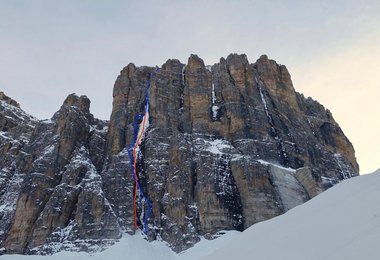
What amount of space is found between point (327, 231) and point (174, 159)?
45578 mm

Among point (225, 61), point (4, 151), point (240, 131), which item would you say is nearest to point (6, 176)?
point (4, 151)

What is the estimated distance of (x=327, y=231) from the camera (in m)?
15.1

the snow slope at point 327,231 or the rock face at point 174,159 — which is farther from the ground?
the rock face at point 174,159

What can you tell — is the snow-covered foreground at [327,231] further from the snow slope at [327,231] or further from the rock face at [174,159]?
the rock face at [174,159]

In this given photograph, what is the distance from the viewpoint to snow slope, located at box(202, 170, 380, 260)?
42.3 feet

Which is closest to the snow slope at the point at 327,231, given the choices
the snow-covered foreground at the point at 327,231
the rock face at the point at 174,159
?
the snow-covered foreground at the point at 327,231

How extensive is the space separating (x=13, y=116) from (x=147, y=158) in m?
34.7

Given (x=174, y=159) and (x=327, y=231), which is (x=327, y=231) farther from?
(x=174, y=159)

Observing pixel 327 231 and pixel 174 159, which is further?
pixel 174 159

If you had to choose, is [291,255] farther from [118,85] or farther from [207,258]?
[118,85]

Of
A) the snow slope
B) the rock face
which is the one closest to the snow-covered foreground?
the snow slope

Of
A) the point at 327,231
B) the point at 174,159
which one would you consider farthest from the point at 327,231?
the point at 174,159

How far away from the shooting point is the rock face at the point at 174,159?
53688mm

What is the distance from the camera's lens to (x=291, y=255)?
14523 mm
